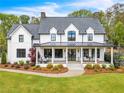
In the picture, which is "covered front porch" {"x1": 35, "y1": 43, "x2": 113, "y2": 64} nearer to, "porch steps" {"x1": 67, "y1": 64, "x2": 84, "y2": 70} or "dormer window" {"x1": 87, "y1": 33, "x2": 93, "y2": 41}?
"dormer window" {"x1": 87, "y1": 33, "x2": 93, "y2": 41}

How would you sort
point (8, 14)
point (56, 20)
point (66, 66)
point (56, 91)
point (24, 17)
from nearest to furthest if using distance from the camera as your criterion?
1. point (56, 91)
2. point (66, 66)
3. point (56, 20)
4. point (8, 14)
5. point (24, 17)

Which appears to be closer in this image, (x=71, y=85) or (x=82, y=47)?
(x=71, y=85)

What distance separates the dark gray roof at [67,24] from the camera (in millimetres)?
40438

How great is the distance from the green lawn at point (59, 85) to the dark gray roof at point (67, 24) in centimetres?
1957

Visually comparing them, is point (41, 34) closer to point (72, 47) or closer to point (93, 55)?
point (72, 47)

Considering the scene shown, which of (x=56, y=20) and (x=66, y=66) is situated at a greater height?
(x=56, y=20)

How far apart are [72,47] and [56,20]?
7170 millimetres

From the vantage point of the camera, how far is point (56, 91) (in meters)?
18.2

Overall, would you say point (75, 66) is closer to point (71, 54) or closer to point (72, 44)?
point (72, 44)

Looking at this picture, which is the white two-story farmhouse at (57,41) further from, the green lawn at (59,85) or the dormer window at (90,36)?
the green lawn at (59,85)

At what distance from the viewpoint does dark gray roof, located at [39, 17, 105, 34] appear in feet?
133

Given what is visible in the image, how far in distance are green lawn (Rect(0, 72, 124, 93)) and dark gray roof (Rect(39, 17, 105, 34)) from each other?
19.6 metres

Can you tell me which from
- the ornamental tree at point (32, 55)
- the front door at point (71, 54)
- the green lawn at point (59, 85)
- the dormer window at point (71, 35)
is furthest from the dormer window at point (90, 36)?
the green lawn at point (59, 85)

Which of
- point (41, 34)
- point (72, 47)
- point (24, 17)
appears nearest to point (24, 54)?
point (41, 34)
